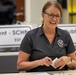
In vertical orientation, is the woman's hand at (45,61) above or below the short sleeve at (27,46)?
below

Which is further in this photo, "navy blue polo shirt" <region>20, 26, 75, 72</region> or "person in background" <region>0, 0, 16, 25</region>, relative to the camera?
"person in background" <region>0, 0, 16, 25</region>

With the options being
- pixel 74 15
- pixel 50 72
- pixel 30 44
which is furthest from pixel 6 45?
pixel 74 15

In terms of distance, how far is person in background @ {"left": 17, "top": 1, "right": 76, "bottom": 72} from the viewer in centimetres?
238

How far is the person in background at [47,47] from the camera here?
238cm

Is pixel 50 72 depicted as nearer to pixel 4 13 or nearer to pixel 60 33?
pixel 60 33

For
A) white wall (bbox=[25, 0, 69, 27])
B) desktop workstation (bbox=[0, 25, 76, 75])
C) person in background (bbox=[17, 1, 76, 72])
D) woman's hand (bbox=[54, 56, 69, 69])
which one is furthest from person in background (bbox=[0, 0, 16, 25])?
woman's hand (bbox=[54, 56, 69, 69])

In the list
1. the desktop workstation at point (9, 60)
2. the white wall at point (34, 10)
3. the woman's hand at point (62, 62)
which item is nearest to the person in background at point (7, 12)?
the white wall at point (34, 10)

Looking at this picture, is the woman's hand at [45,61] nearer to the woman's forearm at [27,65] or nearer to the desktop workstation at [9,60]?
the woman's forearm at [27,65]

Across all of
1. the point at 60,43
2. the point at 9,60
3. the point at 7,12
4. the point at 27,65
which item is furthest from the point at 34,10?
the point at 27,65

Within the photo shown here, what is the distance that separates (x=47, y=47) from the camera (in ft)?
8.00

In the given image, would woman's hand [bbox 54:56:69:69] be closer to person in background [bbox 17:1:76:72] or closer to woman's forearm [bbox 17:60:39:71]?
person in background [bbox 17:1:76:72]

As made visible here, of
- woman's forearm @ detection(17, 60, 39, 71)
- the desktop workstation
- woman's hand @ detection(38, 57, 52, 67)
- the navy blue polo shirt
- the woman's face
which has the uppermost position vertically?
the woman's face

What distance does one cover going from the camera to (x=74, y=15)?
7.67 meters

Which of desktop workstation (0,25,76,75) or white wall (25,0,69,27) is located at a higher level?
white wall (25,0,69,27)
